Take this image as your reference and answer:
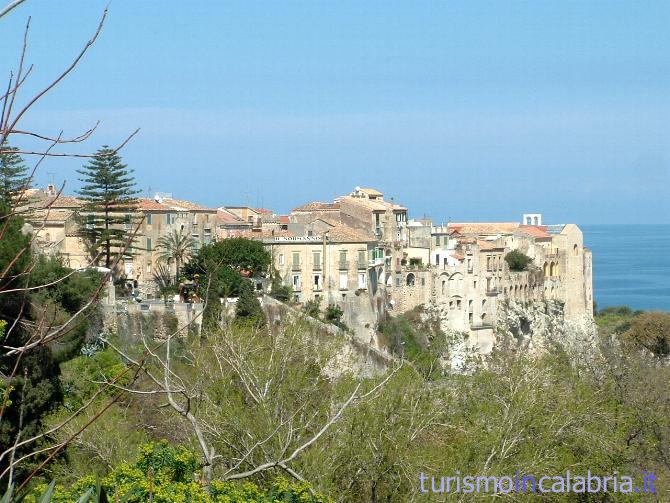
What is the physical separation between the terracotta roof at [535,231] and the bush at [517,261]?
3.09m

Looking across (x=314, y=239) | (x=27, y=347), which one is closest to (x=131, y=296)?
(x=314, y=239)

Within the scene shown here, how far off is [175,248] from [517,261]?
70.5 feet

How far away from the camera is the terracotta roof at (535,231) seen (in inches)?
2331

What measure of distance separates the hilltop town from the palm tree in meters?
0.29

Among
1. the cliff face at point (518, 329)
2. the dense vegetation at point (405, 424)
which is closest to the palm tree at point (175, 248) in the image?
the cliff face at point (518, 329)

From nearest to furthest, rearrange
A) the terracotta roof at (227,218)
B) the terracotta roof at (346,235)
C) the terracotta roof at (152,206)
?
the terracotta roof at (152,206), the terracotta roof at (346,235), the terracotta roof at (227,218)

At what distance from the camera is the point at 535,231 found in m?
60.7

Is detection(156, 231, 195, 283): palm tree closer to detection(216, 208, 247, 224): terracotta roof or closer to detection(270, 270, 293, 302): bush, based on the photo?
detection(270, 270, 293, 302): bush

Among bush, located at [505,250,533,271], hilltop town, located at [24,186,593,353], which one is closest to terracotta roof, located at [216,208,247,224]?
hilltop town, located at [24,186,593,353]

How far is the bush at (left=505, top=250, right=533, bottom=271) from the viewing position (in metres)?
55.5

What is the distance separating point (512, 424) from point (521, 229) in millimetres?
45429

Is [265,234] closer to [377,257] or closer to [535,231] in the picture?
[377,257]

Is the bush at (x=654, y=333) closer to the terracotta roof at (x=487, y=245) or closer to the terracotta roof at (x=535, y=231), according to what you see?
the terracotta roof at (x=487, y=245)

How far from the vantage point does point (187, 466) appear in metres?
9.94
